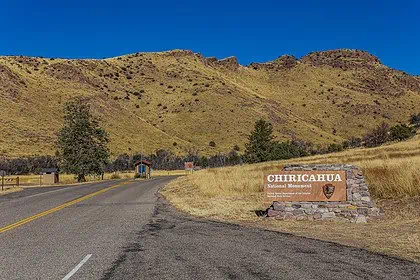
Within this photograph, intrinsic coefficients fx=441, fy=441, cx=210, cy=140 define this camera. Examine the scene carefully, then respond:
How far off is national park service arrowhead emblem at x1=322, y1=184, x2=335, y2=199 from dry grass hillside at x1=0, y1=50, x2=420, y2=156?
59362 mm

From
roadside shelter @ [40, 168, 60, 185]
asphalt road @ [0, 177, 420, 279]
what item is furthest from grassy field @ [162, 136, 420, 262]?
roadside shelter @ [40, 168, 60, 185]

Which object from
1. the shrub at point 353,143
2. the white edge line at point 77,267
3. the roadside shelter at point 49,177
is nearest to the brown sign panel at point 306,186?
the white edge line at point 77,267

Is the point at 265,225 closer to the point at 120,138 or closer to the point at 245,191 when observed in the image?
the point at 245,191

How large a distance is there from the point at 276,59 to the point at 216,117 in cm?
6457

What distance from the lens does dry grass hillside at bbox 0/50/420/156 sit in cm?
8056

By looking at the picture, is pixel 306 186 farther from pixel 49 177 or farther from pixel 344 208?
pixel 49 177

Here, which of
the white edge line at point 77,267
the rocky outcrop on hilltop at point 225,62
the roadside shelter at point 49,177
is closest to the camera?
the white edge line at point 77,267

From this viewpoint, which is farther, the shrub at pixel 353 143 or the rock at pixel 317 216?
the shrub at pixel 353 143

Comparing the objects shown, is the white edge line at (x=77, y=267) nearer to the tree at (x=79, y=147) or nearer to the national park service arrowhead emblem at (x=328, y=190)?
the national park service arrowhead emblem at (x=328, y=190)

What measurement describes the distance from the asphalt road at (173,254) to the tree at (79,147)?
35325mm

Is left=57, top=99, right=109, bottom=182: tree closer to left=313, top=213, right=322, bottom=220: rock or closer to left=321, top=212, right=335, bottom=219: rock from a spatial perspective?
left=313, top=213, right=322, bottom=220: rock

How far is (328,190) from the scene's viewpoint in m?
14.5

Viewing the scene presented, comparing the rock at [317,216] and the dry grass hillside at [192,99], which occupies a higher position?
the dry grass hillside at [192,99]

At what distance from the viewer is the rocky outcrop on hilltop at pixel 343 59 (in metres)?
144
